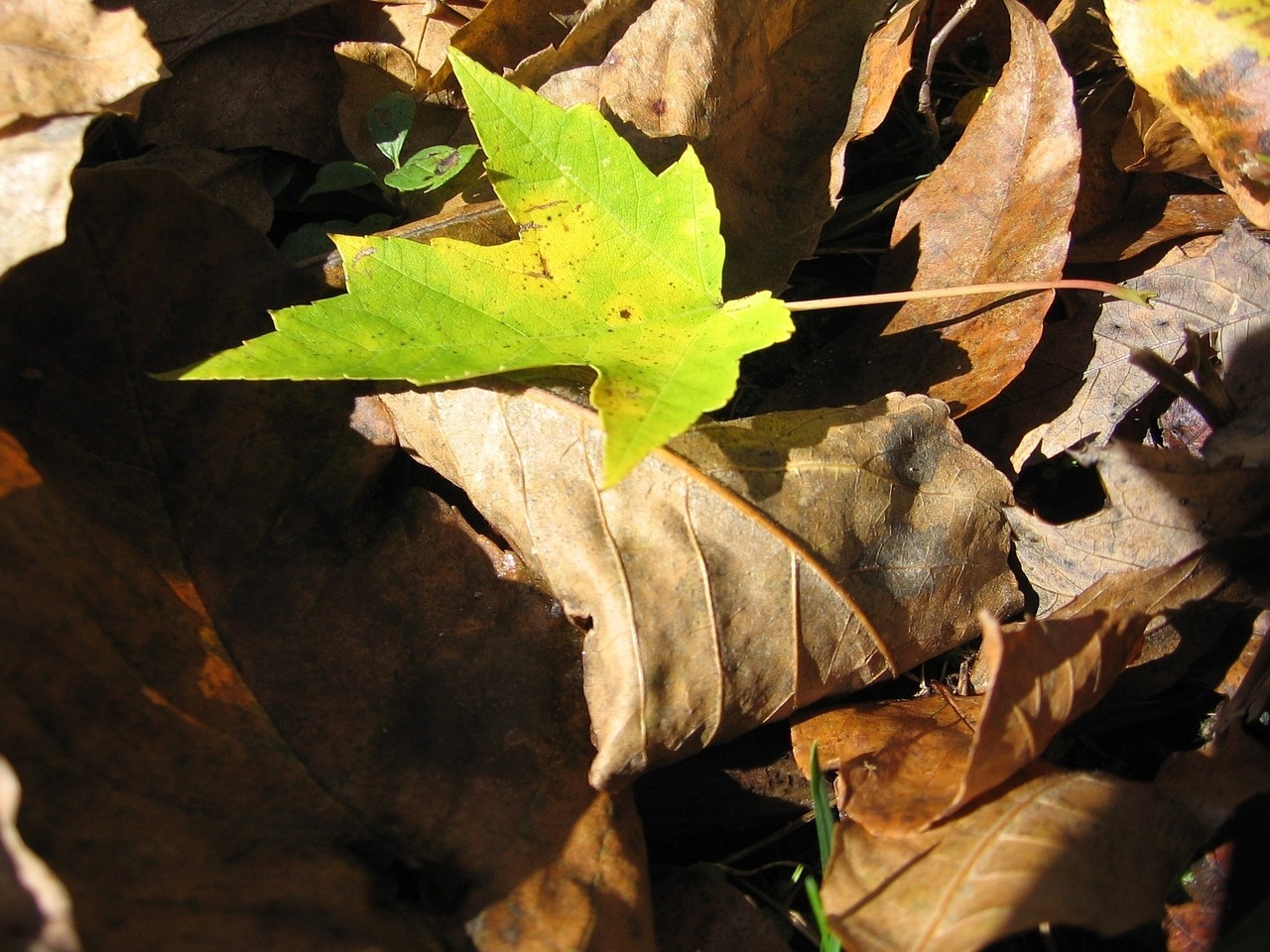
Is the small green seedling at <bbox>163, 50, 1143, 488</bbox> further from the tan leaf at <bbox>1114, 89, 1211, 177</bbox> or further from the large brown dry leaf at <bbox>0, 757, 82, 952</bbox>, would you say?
the large brown dry leaf at <bbox>0, 757, 82, 952</bbox>

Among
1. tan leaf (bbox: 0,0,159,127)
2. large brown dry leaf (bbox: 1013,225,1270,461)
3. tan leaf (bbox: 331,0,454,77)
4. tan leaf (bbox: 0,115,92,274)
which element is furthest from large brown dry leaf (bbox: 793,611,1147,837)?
tan leaf (bbox: 331,0,454,77)

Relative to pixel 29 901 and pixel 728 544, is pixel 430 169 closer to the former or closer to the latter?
pixel 728 544

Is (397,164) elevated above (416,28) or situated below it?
below

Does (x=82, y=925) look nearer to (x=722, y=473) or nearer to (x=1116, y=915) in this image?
(x=722, y=473)

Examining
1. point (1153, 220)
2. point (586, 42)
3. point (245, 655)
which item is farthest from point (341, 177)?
point (1153, 220)

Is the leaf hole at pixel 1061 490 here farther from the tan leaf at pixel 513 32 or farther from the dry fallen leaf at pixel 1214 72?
the tan leaf at pixel 513 32

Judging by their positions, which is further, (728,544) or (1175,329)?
(1175,329)
